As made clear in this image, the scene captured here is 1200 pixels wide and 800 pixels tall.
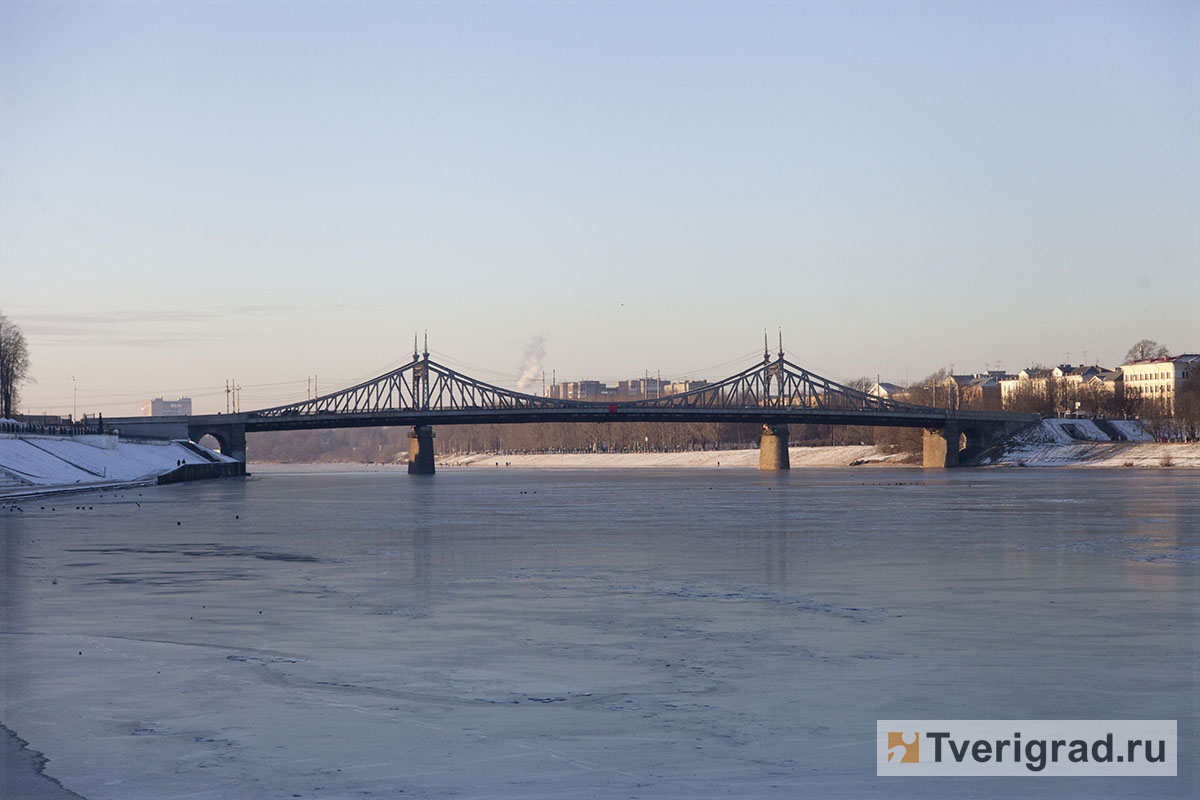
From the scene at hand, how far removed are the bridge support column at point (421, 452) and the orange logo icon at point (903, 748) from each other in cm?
12935

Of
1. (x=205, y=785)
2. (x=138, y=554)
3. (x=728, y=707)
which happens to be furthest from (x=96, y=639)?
(x=138, y=554)

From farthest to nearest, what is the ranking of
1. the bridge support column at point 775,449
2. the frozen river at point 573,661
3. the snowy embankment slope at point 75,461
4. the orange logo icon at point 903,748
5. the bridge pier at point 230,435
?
the bridge support column at point 775,449 → the bridge pier at point 230,435 → the snowy embankment slope at point 75,461 → the orange logo icon at point 903,748 → the frozen river at point 573,661

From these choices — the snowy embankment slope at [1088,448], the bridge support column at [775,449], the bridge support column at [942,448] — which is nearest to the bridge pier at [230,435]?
the bridge support column at [775,449]

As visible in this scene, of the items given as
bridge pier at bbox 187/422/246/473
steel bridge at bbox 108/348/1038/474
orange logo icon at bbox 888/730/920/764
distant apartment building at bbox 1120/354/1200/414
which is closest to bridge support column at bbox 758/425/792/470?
steel bridge at bbox 108/348/1038/474

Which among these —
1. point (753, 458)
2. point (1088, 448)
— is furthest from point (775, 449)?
point (753, 458)

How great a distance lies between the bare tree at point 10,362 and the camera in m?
98.1

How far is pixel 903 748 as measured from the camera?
9.05 meters

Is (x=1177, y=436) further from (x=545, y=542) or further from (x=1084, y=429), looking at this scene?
(x=545, y=542)

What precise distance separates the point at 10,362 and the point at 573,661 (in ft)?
327

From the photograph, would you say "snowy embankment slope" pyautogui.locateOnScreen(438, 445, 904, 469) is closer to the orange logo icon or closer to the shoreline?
the shoreline

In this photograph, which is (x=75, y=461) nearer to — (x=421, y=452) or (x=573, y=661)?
(x=421, y=452)

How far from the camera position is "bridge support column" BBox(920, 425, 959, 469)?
130250 mm

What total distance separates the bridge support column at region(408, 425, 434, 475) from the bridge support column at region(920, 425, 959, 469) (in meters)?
55.2

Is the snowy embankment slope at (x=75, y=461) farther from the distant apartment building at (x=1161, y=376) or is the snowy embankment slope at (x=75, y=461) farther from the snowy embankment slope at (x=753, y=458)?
the distant apartment building at (x=1161, y=376)
